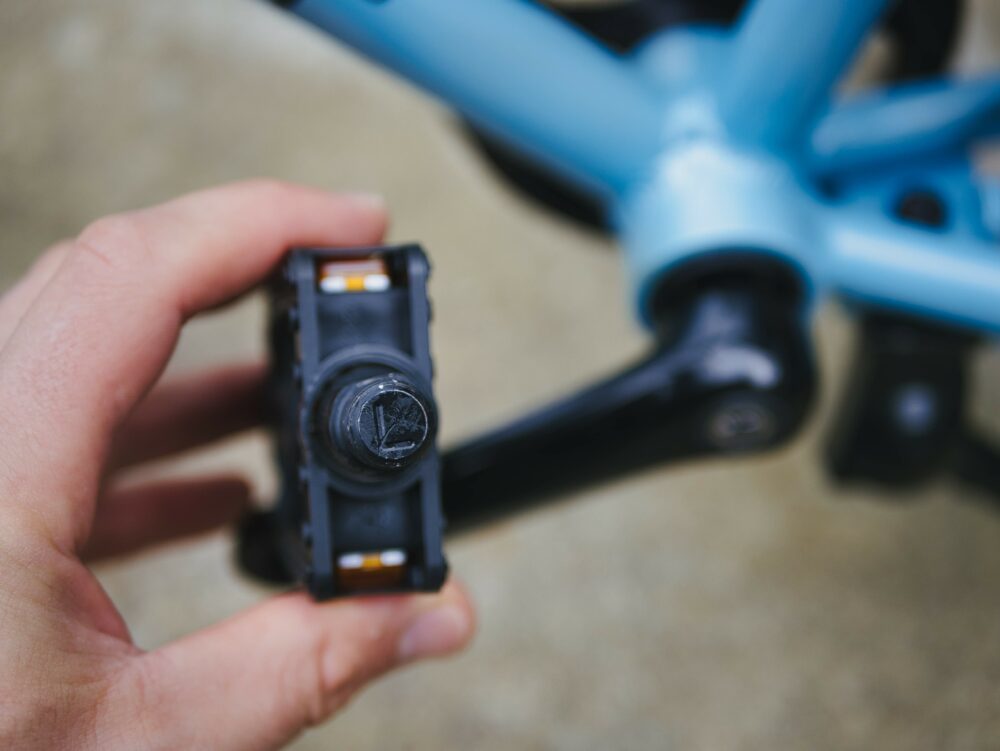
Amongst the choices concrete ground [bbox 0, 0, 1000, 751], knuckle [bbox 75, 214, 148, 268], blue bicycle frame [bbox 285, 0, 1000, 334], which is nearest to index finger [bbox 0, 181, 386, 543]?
knuckle [bbox 75, 214, 148, 268]

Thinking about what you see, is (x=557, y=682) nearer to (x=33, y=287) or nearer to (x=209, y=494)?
(x=209, y=494)

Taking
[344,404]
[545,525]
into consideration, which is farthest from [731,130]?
[545,525]

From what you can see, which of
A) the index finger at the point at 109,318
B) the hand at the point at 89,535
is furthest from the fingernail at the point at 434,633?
the index finger at the point at 109,318

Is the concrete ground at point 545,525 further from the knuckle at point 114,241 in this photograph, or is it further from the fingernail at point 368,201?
the knuckle at point 114,241

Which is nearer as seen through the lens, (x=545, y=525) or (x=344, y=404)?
(x=344, y=404)

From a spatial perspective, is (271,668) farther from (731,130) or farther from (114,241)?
(731,130)

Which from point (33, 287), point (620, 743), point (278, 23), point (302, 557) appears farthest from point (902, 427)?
point (278, 23)

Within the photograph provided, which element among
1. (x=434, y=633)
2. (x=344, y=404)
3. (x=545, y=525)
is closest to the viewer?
(x=344, y=404)
